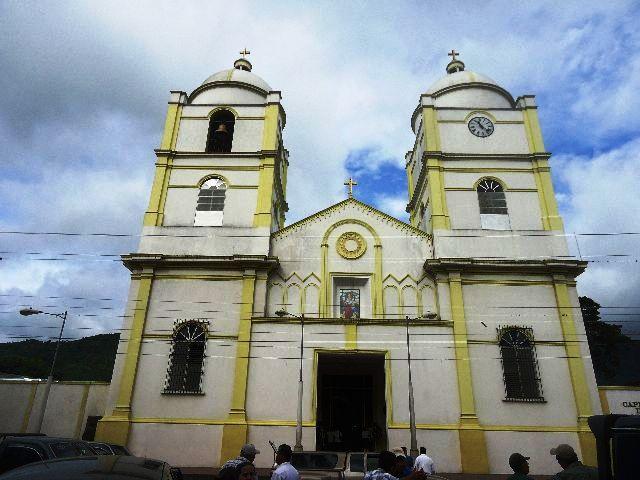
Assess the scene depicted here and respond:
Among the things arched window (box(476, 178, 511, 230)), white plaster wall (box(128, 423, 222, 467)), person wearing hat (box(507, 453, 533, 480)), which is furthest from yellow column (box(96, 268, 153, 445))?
arched window (box(476, 178, 511, 230))

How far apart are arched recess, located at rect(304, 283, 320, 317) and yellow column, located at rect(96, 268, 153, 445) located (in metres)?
6.57

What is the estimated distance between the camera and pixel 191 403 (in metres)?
17.2

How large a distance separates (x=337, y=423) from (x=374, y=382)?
2.40 meters

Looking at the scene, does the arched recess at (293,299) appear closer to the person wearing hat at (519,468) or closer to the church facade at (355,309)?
the church facade at (355,309)

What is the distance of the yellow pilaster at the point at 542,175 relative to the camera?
20.6m

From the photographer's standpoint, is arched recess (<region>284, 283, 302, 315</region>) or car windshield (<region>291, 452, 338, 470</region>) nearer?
car windshield (<region>291, 452, 338, 470</region>)

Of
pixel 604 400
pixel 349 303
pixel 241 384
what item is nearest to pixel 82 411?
pixel 241 384

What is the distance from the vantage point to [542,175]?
2167cm

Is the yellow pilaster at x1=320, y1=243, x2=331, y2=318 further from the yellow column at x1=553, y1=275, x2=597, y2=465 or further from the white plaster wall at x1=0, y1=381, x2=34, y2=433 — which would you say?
the white plaster wall at x1=0, y1=381, x2=34, y2=433

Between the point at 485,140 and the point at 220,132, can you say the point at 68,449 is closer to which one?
the point at 220,132

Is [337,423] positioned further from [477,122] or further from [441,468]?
[477,122]

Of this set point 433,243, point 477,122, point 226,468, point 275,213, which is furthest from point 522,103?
point 226,468

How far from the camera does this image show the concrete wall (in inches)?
747

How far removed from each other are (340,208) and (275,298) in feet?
17.4
